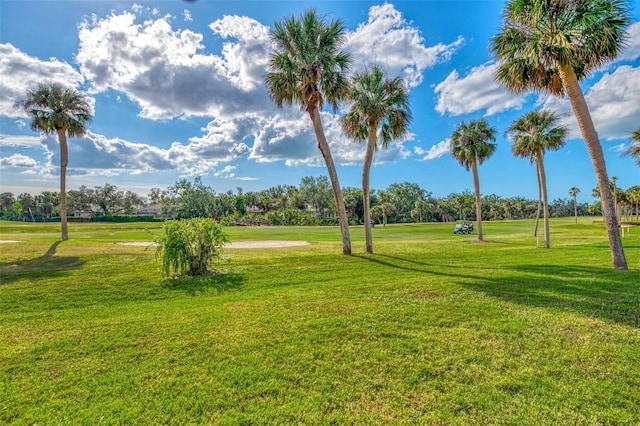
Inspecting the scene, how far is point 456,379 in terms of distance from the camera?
3.80 meters

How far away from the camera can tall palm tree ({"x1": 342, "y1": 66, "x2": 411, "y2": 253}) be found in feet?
51.7

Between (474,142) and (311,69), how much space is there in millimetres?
15890

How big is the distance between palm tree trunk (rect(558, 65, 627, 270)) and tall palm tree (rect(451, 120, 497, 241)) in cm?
1389

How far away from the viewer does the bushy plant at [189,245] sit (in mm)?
9305

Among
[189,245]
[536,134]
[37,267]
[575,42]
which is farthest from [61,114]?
[536,134]

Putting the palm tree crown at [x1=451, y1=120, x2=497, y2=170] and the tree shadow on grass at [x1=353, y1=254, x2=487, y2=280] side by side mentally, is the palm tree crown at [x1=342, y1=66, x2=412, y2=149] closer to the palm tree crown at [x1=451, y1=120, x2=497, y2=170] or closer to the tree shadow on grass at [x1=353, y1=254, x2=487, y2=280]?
the tree shadow on grass at [x1=353, y1=254, x2=487, y2=280]

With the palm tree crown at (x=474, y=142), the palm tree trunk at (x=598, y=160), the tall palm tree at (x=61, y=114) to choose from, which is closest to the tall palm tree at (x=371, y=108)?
the palm tree trunk at (x=598, y=160)

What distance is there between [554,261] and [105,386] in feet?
47.7

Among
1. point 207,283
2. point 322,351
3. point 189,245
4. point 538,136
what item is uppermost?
point 538,136

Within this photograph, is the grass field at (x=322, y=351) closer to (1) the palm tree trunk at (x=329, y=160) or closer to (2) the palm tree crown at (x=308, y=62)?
(1) the palm tree trunk at (x=329, y=160)

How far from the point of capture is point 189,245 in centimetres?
955

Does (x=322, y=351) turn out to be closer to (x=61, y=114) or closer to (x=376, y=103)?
(x=376, y=103)

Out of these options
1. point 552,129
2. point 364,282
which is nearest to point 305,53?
point 364,282

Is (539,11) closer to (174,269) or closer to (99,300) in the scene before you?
(174,269)
